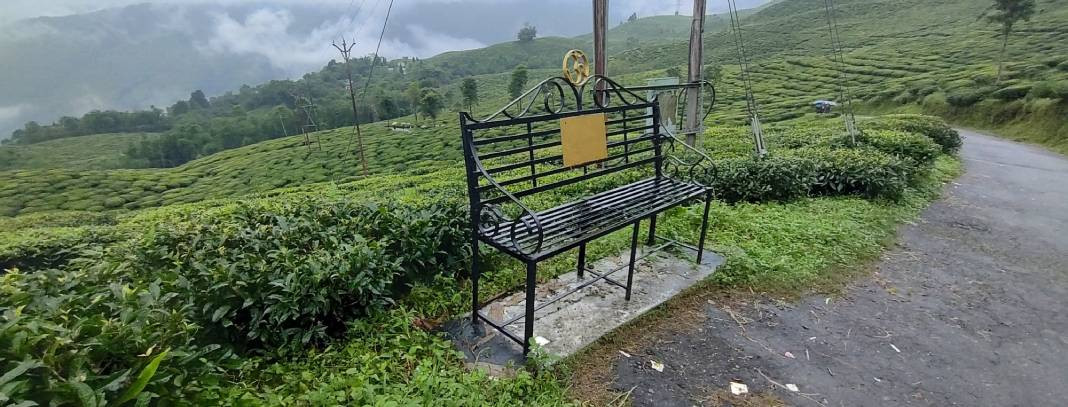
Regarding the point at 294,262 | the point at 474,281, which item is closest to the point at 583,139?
the point at 474,281

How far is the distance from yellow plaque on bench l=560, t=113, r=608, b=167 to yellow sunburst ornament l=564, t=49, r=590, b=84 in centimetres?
36

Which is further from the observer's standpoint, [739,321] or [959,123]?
[959,123]

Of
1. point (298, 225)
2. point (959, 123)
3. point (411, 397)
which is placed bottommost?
point (959, 123)

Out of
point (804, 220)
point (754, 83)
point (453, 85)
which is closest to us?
point (804, 220)

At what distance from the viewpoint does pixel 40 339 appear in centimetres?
141

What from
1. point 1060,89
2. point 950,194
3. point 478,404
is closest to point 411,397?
point 478,404

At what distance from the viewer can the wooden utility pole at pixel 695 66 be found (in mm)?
6266

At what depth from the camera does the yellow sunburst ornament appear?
317 cm

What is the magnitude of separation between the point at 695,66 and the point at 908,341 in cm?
447

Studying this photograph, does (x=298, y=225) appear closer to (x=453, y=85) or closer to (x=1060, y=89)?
(x=1060, y=89)

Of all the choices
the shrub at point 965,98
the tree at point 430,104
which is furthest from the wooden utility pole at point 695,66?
the tree at point 430,104

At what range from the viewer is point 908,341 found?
2.86m

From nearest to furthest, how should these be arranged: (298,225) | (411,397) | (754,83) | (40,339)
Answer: (40,339)
(411,397)
(298,225)
(754,83)

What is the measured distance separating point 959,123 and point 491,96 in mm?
71520
